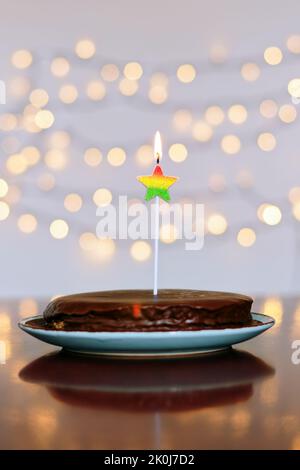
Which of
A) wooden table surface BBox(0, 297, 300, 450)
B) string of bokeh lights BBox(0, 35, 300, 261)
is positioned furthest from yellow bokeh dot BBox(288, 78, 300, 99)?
wooden table surface BBox(0, 297, 300, 450)

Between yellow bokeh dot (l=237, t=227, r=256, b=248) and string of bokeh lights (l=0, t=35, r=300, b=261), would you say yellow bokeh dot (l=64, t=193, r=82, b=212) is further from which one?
yellow bokeh dot (l=237, t=227, r=256, b=248)

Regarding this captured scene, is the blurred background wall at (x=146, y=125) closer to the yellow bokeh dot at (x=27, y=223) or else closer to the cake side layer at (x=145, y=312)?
the yellow bokeh dot at (x=27, y=223)

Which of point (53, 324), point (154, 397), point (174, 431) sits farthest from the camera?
point (53, 324)

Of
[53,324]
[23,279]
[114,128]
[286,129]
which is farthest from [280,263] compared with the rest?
[53,324]

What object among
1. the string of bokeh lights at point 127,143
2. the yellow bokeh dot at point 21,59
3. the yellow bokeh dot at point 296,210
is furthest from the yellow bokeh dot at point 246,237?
the yellow bokeh dot at point 21,59

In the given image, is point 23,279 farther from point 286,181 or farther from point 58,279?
point 286,181

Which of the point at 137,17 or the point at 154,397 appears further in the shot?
the point at 137,17

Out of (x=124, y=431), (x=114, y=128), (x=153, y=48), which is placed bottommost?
(x=124, y=431)
